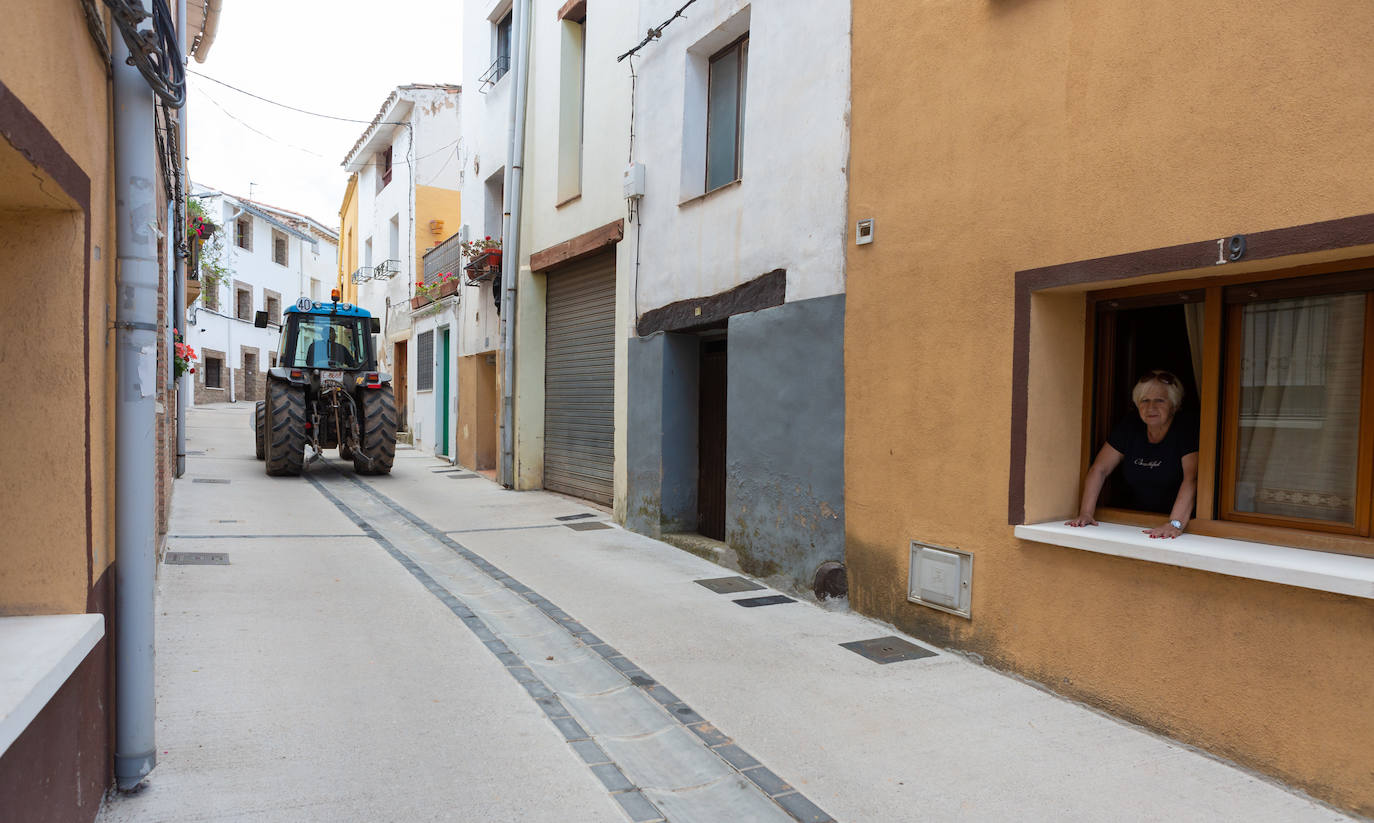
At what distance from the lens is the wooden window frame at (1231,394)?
3375mm

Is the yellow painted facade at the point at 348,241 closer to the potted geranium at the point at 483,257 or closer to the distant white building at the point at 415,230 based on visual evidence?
the distant white building at the point at 415,230

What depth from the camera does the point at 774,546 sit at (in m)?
6.39

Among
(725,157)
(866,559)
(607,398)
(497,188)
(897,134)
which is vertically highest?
(497,188)

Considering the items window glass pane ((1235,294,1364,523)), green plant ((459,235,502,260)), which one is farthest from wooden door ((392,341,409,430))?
window glass pane ((1235,294,1364,523))

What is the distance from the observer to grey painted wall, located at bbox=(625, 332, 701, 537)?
804cm

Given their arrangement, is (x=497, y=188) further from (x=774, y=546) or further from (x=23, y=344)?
(x=23, y=344)

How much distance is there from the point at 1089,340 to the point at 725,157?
156 inches

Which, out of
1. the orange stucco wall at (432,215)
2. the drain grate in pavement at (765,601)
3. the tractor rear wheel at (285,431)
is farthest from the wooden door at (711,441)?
the orange stucco wall at (432,215)

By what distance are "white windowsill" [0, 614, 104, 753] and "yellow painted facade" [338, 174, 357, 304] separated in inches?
909

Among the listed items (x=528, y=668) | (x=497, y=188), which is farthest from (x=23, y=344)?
(x=497, y=188)

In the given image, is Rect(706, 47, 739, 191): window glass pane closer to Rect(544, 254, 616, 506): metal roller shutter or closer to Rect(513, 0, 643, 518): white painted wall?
Rect(513, 0, 643, 518): white painted wall

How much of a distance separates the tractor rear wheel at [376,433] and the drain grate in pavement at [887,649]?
29.2 ft

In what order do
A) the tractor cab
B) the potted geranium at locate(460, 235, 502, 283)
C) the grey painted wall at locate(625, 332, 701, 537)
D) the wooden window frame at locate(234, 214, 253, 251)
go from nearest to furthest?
1. the grey painted wall at locate(625, 332, 701, 537)
2. the potted geranium at locate(460, 235, 502, 283)
3. the tractor cab
4. the wooden window frame at locate(234, 214, 253, 251)

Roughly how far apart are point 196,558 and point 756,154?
5.29 meters
